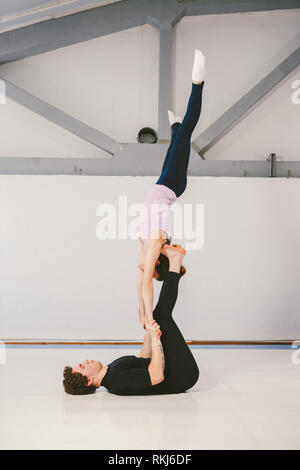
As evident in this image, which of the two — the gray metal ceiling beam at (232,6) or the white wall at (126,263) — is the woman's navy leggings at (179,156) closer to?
the white wall at (126,263)

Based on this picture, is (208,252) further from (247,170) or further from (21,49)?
(21,49)

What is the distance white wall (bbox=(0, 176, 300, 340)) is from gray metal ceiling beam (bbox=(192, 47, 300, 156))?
0.54 metres

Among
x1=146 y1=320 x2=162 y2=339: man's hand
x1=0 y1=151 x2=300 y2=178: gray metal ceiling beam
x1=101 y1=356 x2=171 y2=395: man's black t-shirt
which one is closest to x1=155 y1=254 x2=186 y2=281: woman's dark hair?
x1=146 y1=320 x2=162 y2=339: man's hand

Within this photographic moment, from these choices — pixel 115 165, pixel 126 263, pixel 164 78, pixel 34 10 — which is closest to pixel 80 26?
pixel 34 10

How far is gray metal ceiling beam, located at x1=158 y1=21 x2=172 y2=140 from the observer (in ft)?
19.0

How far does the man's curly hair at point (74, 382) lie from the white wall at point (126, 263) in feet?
8.69

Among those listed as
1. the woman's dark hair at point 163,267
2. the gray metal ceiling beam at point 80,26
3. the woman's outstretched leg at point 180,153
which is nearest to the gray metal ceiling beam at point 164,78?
the gray metal ceiling beam at point 80,26

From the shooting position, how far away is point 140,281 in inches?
143

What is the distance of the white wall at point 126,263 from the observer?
5.50 metres

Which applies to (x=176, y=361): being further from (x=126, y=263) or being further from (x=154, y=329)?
(x=126, y=263)

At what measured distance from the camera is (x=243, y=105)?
583cm
